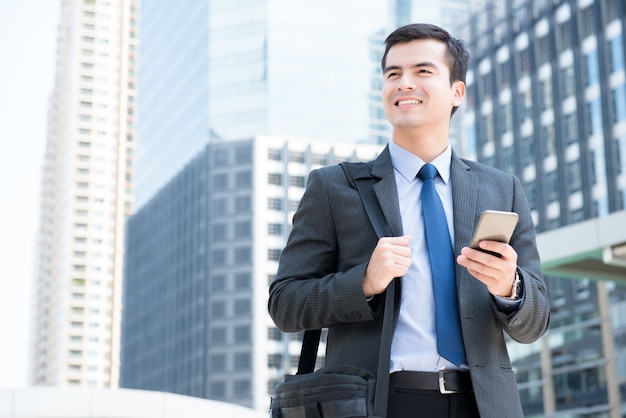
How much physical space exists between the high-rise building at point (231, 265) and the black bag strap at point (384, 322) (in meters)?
76.9

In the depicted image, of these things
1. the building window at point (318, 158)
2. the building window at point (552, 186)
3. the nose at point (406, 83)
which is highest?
the building window at point (318, 158)

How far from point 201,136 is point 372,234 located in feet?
306

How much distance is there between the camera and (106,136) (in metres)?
134

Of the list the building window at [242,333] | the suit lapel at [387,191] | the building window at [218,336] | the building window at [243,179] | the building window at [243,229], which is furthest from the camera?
the building window at [243,179]

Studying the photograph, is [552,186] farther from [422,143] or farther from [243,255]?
[422,143]

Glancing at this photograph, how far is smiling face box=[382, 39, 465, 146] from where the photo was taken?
8.58ft

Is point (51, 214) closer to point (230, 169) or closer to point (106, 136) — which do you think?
point (106, 136)

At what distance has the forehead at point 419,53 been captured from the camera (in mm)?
2650

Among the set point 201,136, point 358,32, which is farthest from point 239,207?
point 358,32

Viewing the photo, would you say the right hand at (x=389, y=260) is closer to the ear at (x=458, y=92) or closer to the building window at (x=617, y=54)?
the ear at (x=458, y=92)

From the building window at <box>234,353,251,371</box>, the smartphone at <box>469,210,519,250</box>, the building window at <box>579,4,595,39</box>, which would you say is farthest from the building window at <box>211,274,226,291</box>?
the smartphone at <box>469,210,519,250</box>

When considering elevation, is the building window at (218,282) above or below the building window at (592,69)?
below

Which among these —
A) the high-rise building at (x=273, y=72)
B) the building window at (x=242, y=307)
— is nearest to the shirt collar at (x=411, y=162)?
the building window at (x=242, y=307)

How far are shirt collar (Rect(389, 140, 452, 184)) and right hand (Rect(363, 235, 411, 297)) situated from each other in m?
0.41
